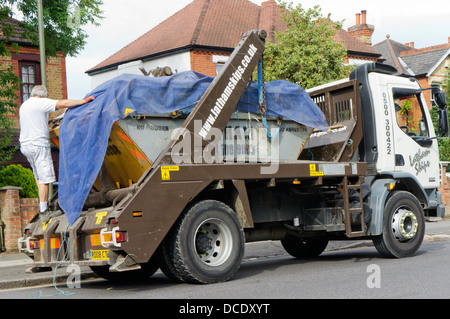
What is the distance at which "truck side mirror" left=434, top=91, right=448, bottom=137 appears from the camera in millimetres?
10367

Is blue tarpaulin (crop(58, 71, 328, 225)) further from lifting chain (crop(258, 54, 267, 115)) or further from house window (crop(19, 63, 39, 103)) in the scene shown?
house window (crop(19, 63, 39, 103))

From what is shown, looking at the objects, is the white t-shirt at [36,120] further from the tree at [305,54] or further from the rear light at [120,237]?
the tree at [305,54]

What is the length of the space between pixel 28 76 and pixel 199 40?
7877 mm

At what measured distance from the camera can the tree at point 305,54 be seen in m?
22.2

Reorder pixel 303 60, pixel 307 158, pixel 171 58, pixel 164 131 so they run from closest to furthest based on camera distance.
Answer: pixel 164 131 → pixel 307 158 → pixel 303 60 → pixel 171 58

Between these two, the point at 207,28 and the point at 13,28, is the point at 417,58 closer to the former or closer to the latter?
the point at 207,28

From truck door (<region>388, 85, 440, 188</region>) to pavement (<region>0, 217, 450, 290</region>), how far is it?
2.95 feet

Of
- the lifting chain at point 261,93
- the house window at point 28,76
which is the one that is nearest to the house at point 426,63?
the house window at point 28,76

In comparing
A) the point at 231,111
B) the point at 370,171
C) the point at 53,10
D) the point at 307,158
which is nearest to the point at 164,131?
the point at 231,111

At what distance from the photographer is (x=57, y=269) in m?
9.56

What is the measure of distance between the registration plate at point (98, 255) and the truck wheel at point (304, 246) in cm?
450

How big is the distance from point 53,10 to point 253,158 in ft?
32.9
